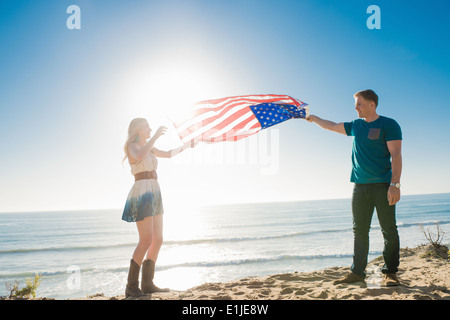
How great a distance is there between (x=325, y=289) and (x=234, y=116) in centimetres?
322

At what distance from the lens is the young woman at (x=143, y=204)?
3.57 m

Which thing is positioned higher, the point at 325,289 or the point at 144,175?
the point at 144,175

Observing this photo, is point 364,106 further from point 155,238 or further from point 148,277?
point 148,277

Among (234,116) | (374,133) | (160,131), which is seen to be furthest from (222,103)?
(374,133)

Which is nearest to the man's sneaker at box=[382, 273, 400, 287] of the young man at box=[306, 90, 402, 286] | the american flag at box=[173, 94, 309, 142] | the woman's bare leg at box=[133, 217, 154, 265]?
the young man at box=[306, 90, 402, 286]

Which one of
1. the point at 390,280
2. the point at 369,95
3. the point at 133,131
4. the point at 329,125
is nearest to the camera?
the point at 390,280

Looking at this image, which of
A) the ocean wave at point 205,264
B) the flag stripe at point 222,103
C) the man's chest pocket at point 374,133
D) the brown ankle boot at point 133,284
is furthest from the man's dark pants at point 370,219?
the ocean wave at point 205,264

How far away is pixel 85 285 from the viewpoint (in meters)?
9.76

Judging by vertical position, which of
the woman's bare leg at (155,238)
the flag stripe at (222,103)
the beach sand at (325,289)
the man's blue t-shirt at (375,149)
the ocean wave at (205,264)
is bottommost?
the ocean wave at (205,264)

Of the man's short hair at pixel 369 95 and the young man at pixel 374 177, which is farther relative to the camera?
the man's short hair at pixel 369 95

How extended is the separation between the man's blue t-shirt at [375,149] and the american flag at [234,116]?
4.14ft

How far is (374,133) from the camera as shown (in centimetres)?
359

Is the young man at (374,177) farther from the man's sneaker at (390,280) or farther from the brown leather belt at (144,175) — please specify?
the brown leather belt at (144,175)

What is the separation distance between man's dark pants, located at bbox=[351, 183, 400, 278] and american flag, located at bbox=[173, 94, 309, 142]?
69.7 inches
